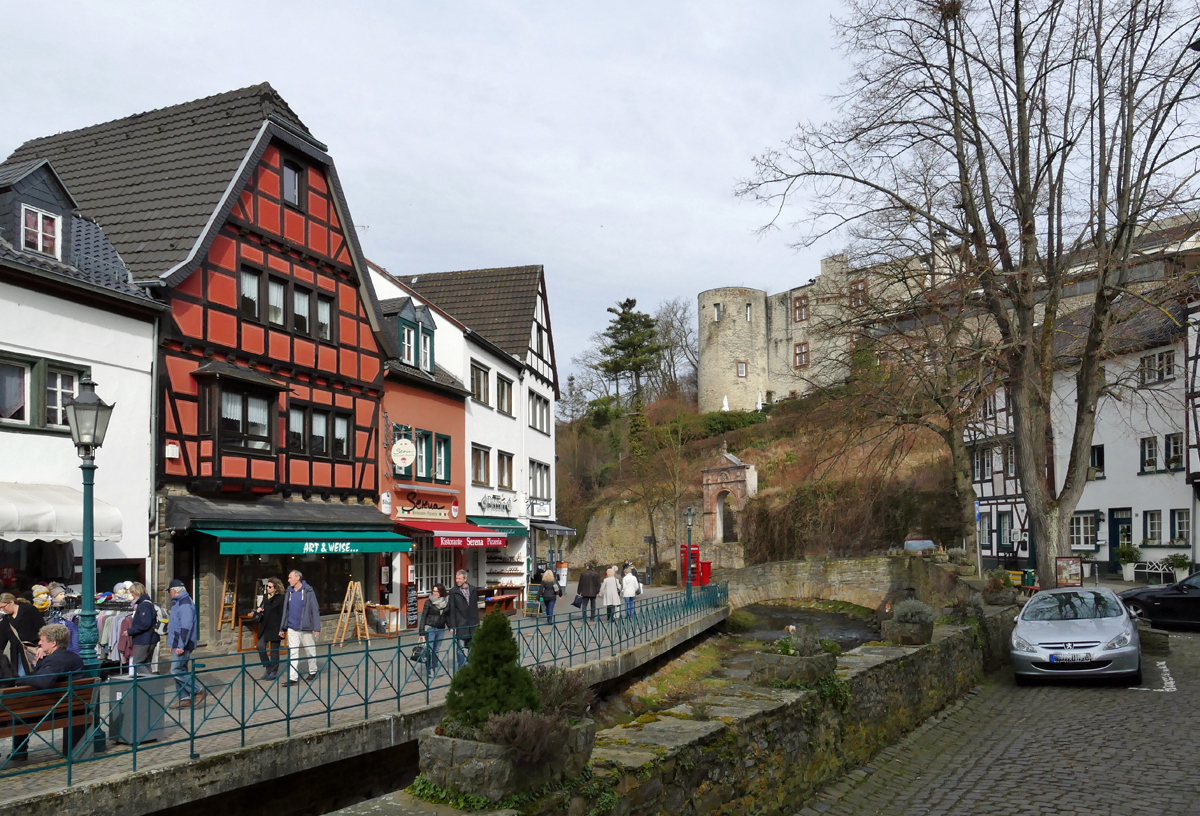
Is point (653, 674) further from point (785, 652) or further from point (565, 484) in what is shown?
point (565, 484)

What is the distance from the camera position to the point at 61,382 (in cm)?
1608

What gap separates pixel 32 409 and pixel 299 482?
6.13 metres

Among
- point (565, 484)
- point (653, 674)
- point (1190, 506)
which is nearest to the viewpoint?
point (653, 674)

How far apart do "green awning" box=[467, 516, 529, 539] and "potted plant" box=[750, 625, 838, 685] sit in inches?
786

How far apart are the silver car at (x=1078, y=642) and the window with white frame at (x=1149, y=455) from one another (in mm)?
22925

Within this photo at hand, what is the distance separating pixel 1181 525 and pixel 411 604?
25.6m

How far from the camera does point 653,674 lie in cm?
2366

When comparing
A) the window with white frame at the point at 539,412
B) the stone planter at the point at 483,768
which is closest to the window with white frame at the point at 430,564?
the window with white frame at the point at 539,412

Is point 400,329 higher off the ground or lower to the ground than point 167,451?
higher

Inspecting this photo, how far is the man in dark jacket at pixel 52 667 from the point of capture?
912 centimetres

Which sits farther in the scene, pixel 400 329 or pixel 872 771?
pixel 400 329

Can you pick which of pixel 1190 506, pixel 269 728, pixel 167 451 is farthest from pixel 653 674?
pixel 1190 506

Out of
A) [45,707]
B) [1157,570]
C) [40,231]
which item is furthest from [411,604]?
[1157,570]

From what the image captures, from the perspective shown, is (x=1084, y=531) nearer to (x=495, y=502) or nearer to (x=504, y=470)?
(x=504, y=470)
